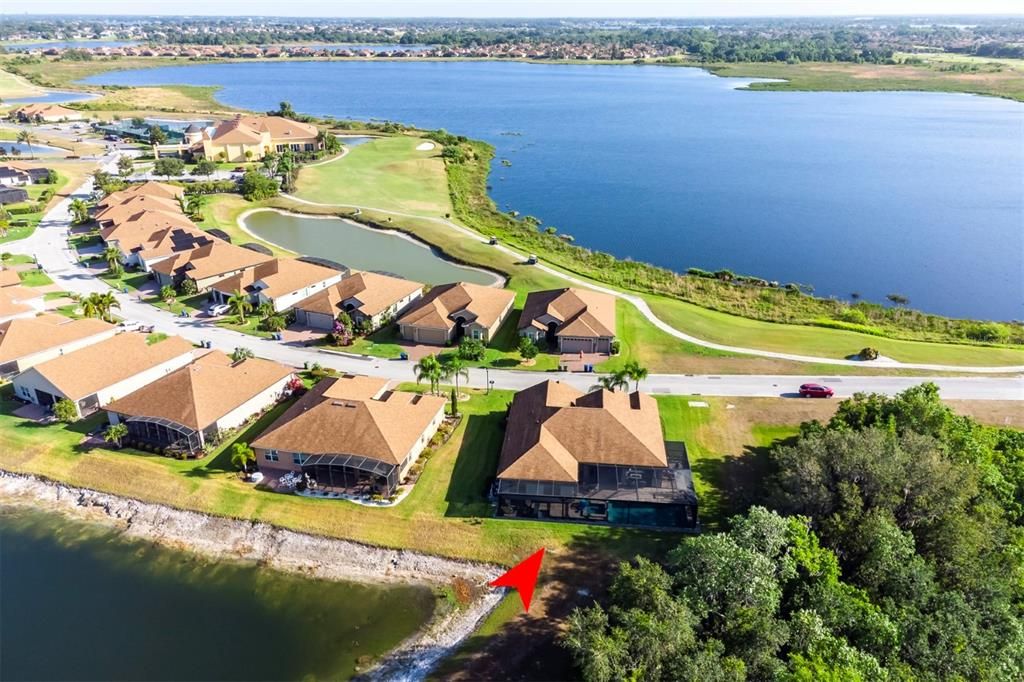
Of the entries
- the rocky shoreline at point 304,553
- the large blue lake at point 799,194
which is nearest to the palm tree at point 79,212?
the large blue lake at point 799,194

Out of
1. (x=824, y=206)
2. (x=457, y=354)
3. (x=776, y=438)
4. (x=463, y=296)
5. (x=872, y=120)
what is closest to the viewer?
(x=776, y=438)

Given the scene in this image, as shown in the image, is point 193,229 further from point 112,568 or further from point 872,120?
point 872,120

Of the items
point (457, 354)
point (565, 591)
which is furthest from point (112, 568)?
point (457, 354)

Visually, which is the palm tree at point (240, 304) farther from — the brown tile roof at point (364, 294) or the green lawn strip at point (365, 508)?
the green lawn strip at point (365, 508)

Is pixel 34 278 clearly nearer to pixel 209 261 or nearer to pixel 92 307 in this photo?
pixel 209 261

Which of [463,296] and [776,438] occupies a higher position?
[463,296]

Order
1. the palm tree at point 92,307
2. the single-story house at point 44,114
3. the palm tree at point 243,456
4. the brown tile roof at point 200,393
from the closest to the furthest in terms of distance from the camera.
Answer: the palm tree at point 243,456, the brown tile roof at point 200,393, the palm tree at point 92,307, the single-story house at point 44,114

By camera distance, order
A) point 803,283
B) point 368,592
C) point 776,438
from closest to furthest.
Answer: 1. point 368,592
2. point 776,438
3. point 803,283
